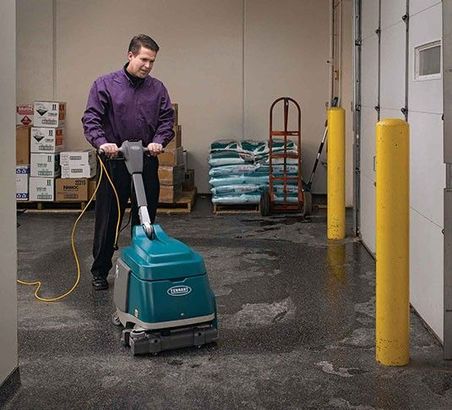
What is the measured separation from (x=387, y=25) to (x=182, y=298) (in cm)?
294

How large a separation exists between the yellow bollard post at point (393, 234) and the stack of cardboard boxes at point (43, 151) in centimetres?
588

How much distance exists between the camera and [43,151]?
866 cm

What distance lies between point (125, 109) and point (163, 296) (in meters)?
1.60

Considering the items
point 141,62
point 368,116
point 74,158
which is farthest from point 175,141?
point 141,62

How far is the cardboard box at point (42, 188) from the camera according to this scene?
8.68 m

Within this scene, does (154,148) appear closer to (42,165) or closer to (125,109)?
(125,109)

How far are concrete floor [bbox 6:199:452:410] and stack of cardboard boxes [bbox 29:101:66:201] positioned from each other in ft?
8.43

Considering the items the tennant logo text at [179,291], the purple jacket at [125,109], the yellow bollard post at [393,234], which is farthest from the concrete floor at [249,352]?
the purple jacket at [125,109]

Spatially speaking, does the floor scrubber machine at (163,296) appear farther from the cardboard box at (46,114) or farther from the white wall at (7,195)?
the cardboard box at (46,114)

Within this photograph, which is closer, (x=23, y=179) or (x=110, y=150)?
(x=110, y=150)

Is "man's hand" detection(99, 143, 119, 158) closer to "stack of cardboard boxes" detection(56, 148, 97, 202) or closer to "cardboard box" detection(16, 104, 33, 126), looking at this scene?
"stack of cardboard boxes" detection(56, 148, 97, 202)

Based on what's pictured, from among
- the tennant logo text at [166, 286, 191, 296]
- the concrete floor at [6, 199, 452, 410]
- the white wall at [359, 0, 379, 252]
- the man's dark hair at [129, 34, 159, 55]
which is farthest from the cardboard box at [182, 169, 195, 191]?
the tennant logo text at [166, 286, 191, 296]

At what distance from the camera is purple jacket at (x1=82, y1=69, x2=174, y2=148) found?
476cm

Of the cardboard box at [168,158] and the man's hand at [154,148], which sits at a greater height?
the cardboard box at [168,158]
